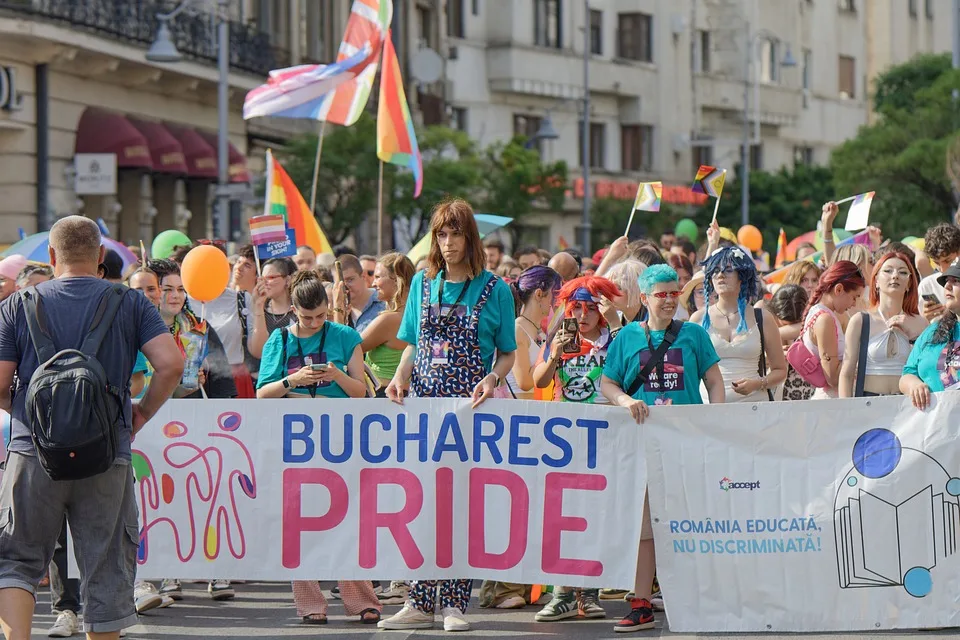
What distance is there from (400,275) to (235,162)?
22.3 m

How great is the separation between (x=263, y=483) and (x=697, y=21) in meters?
54.9

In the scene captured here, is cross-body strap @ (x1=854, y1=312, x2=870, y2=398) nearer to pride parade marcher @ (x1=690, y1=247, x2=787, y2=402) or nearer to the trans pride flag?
pride parade marcher @ (x1=690, y1=247, x2=787, y2=402)

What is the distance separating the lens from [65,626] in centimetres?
841

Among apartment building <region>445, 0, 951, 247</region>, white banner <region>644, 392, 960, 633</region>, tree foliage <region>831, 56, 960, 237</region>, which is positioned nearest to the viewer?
white banner <region>644, 392, 960, 633</region>

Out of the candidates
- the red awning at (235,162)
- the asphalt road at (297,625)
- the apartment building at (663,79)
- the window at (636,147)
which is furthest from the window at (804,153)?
the asphalt road at (297,625)

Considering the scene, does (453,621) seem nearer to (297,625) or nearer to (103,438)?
(297,625)

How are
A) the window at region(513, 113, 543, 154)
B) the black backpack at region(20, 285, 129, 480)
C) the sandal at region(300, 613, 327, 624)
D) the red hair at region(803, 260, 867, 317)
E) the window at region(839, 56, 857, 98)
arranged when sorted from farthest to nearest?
1. the window at region(839, 56, 857, 98)
2. the window at region(513, 113, 543, 154)
3. the red hair at region(803, 260, 867, 317)
4. the sandal at region(300, 613, 327, 624)
5. the black backpack at region(20, 285, 129, 480)

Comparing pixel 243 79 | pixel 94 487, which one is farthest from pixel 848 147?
pixel 94 487

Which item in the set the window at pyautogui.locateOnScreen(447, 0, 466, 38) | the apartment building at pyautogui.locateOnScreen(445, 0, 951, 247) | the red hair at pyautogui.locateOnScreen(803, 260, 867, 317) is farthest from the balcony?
the red hair at pyautogui.locateOnScreen(803, 260, 867, 317)

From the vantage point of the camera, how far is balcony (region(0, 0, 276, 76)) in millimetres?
25719

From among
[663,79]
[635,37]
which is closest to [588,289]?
[635,37]

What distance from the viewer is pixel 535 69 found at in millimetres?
52906

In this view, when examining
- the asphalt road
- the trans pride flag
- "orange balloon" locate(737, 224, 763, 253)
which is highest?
the trans pride flag

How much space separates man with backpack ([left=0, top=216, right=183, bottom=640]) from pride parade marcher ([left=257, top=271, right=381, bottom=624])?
1.85m
